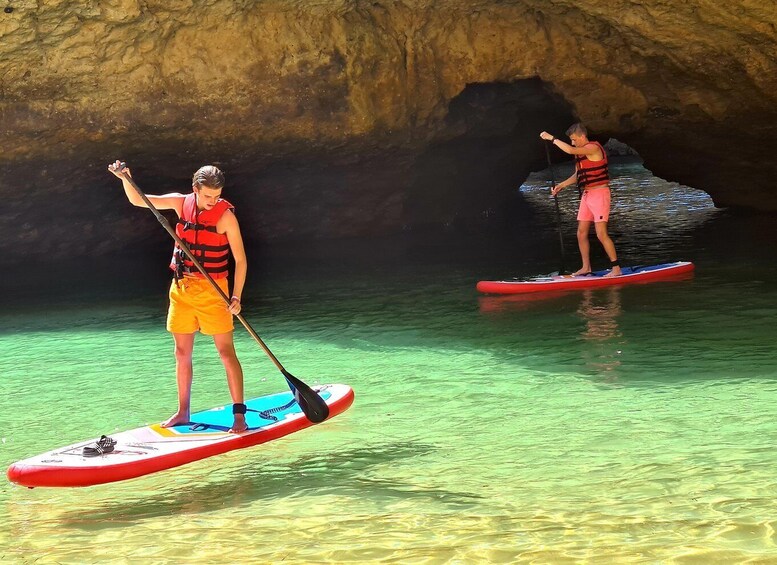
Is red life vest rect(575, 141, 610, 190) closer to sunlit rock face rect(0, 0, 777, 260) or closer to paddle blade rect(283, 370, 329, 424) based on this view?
sunlit rock face rect(0, 0, 777, 260)

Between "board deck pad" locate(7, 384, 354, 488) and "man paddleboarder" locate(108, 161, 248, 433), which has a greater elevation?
"man paddleboarder" locate(108, 161, 248, 433)

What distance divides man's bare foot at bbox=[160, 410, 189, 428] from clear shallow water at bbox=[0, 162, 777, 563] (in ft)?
1.46

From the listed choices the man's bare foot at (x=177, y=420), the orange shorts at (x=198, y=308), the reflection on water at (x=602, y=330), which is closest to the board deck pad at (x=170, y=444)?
the man's bare foot at (x=177, y=420)

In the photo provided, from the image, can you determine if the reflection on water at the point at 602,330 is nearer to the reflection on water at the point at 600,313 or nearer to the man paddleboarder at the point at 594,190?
the reflection on water at the point at 600,313

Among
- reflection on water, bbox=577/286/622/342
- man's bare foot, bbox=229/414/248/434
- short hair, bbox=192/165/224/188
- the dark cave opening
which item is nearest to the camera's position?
short hair, bbox=192/165/224/188

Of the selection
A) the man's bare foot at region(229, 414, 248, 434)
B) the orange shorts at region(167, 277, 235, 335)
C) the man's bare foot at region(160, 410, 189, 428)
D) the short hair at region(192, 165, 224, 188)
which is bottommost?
the man's bare foot at region(229, 414, 248, 434)

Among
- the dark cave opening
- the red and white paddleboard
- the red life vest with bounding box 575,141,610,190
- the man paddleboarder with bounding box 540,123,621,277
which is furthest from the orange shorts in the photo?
the dark cave opening

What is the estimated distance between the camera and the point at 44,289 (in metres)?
12.5

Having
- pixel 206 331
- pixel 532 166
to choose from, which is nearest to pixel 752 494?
pixel 206 331

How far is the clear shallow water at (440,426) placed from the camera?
A: 425 centimetres

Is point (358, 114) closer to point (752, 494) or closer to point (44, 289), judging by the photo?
point (44, 289)

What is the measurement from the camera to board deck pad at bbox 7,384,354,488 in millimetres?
5125

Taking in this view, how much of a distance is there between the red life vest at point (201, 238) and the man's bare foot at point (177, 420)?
2.69 feet

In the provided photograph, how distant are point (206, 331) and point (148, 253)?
33.2 feet
